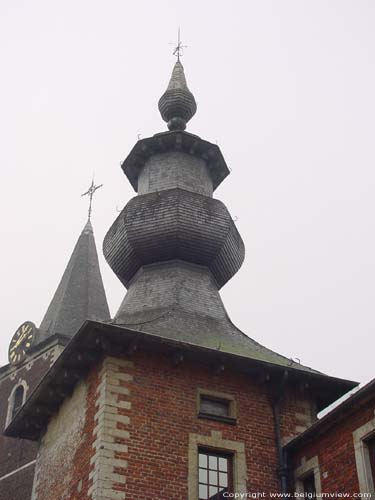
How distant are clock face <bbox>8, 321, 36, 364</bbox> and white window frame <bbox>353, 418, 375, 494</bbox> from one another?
2415cm

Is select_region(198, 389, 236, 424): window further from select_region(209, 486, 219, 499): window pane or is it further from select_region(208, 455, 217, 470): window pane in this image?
select_region(209, 486, 219, 499): window pane

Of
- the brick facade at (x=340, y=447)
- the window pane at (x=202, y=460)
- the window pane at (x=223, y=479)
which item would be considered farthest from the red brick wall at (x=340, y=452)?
the window pane at (x=202, y=460)

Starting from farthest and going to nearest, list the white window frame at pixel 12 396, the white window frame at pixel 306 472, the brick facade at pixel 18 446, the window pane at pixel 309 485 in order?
the white window frame at pixel 12 396, the brick facade at pixel 18 446, the window pane at pixel 309 485, the white window frame at pixel 306 472

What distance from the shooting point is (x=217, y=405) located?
17.7 m

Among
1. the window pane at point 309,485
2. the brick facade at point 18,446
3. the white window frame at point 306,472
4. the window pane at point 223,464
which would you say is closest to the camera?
the white window frame at point 306,472

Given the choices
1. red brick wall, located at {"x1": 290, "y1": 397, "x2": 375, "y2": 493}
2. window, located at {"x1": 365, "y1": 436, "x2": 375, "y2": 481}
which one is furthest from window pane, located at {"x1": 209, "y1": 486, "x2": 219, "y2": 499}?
window, located at {"x1": 365, "y1": 436, "x2": 375, "y2": 481}

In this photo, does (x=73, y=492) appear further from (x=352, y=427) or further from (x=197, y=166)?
(x=197, y=166)

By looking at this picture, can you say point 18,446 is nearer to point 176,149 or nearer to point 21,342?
point 21,342

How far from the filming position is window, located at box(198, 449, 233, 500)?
16.3 metres

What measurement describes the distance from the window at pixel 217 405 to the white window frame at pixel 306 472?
5.26 feet

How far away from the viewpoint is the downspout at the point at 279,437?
1692cm

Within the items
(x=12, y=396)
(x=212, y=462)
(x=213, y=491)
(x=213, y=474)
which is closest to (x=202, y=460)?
(x=212, y=462)

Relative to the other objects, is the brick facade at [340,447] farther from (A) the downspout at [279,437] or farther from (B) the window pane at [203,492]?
(B) the window pane at [203,492]

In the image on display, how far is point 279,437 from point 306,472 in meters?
1.27
